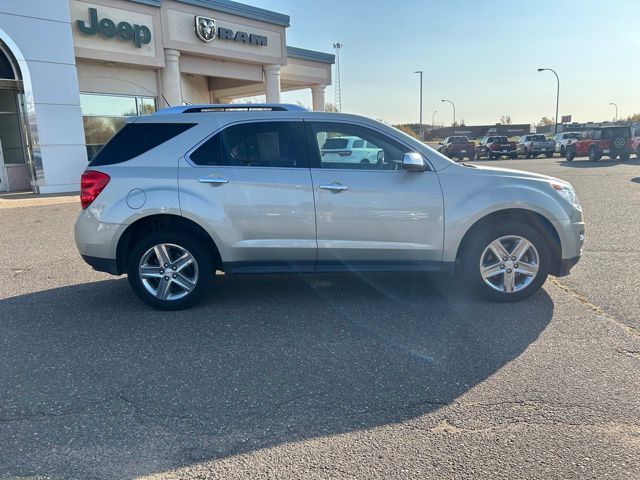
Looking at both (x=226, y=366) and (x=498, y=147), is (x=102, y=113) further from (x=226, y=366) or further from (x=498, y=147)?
(x=498, y=147)

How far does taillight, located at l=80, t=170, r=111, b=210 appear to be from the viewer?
184 inches

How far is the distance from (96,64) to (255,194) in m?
15.5

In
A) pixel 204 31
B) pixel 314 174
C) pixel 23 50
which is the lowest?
pixel 314 174

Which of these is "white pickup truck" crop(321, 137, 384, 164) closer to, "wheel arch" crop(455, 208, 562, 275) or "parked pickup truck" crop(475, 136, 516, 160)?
"wheel arch" crop(455, 208, 562, 275)

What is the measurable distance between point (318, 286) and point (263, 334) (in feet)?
4.65

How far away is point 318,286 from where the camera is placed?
5598mm

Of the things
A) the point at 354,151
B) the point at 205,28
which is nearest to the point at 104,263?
the point at 354,151

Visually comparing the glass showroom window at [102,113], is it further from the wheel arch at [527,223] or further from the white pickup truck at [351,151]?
the wheel arch at [527,223]

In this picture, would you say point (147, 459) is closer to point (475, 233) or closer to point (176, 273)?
point (176, 273)

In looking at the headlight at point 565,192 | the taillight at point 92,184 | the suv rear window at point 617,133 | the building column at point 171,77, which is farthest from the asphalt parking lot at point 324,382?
the suv rear window at point 617,133

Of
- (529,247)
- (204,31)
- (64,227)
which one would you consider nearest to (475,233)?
(529,247)

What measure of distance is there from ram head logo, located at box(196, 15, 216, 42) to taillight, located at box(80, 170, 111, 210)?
15.7m

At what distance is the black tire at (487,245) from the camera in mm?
4750

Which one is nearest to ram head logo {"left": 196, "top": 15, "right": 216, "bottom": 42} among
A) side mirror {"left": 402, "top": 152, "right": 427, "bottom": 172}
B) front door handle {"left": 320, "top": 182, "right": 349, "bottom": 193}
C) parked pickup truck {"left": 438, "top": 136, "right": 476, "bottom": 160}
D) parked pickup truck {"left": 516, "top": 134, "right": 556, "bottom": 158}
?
front door handle {"left": 320, "top": 182, "right": 349, "bottom": 193}
